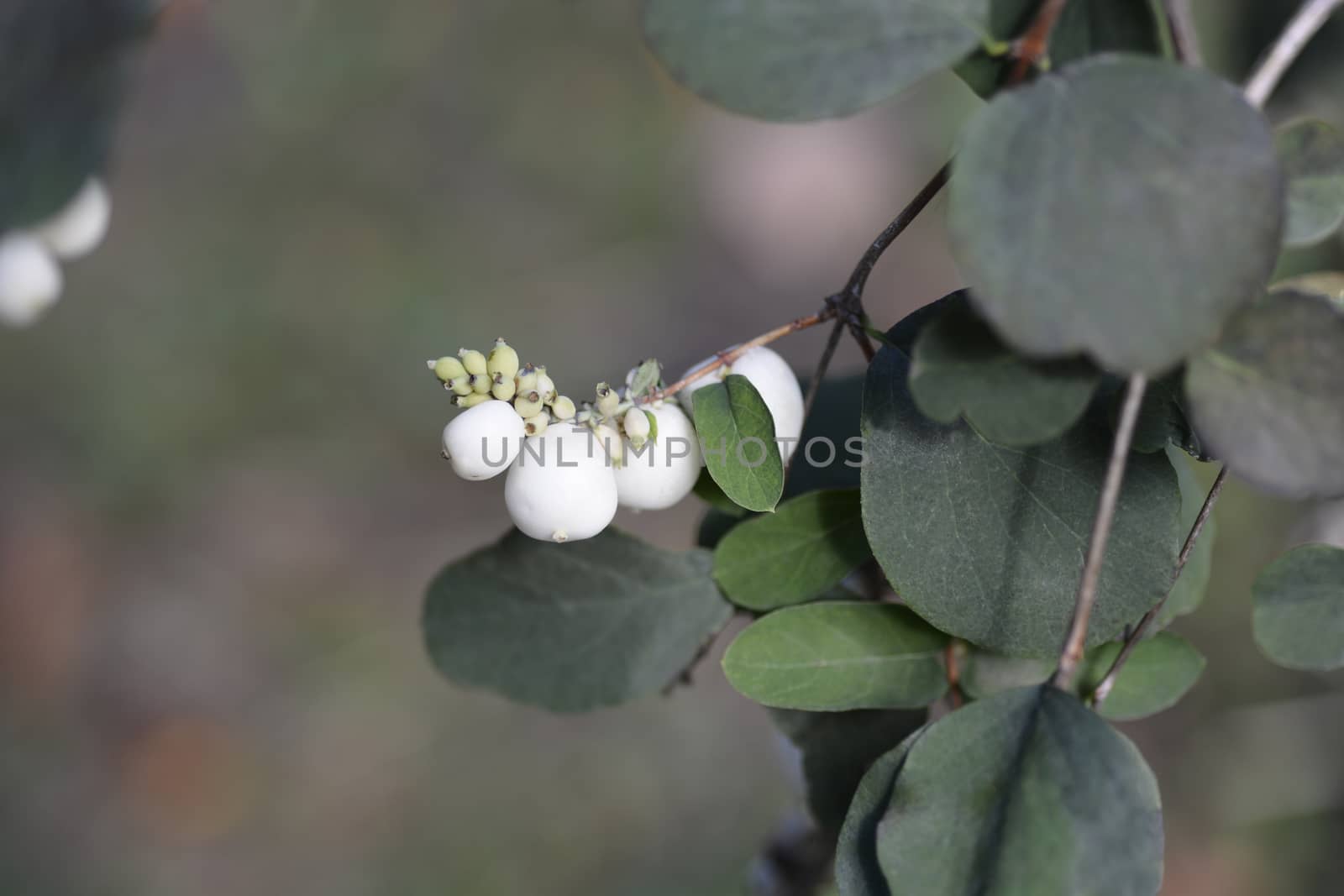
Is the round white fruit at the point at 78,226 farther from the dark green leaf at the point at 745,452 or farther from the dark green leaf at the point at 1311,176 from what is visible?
the dark green leaf at the point at 1311,176

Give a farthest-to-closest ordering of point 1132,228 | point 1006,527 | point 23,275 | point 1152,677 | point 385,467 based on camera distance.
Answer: point 385,467
point 23,275
point 1152,677
point 1006,527
point 1132,228

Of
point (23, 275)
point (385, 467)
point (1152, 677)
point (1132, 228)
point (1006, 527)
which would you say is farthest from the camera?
point (385, 467)

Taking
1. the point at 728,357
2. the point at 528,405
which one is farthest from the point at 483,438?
the point at 728,357

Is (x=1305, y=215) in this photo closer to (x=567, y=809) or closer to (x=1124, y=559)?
(x=1124, y=559)

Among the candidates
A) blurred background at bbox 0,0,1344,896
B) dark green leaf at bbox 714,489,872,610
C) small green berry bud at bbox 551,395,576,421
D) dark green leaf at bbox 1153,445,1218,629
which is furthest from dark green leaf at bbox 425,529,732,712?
blurred background at bbox 0,0,1344,896

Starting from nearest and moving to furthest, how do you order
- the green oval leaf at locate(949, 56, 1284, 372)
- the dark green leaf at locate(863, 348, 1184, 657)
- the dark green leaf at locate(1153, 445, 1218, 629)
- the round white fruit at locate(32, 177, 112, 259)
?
the green oval leaf at locate(949, 56, 1284, 372)
the dark green leaf at locate(863, 348, 1184, 657)
the dark green leaf at locate(1153, 445, 1218, 629)
the round white fruit at locate(32, 177, 112, 259)

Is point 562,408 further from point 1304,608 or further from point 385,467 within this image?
point 385,467

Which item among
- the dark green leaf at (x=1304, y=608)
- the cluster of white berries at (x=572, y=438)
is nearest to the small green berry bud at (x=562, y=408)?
the cluster of white berries at (x=572, y=438)

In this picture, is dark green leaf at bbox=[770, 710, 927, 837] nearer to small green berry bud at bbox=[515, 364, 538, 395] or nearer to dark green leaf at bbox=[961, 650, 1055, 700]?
dark green leaf at bbox=[961, 650, 1055, 700]
